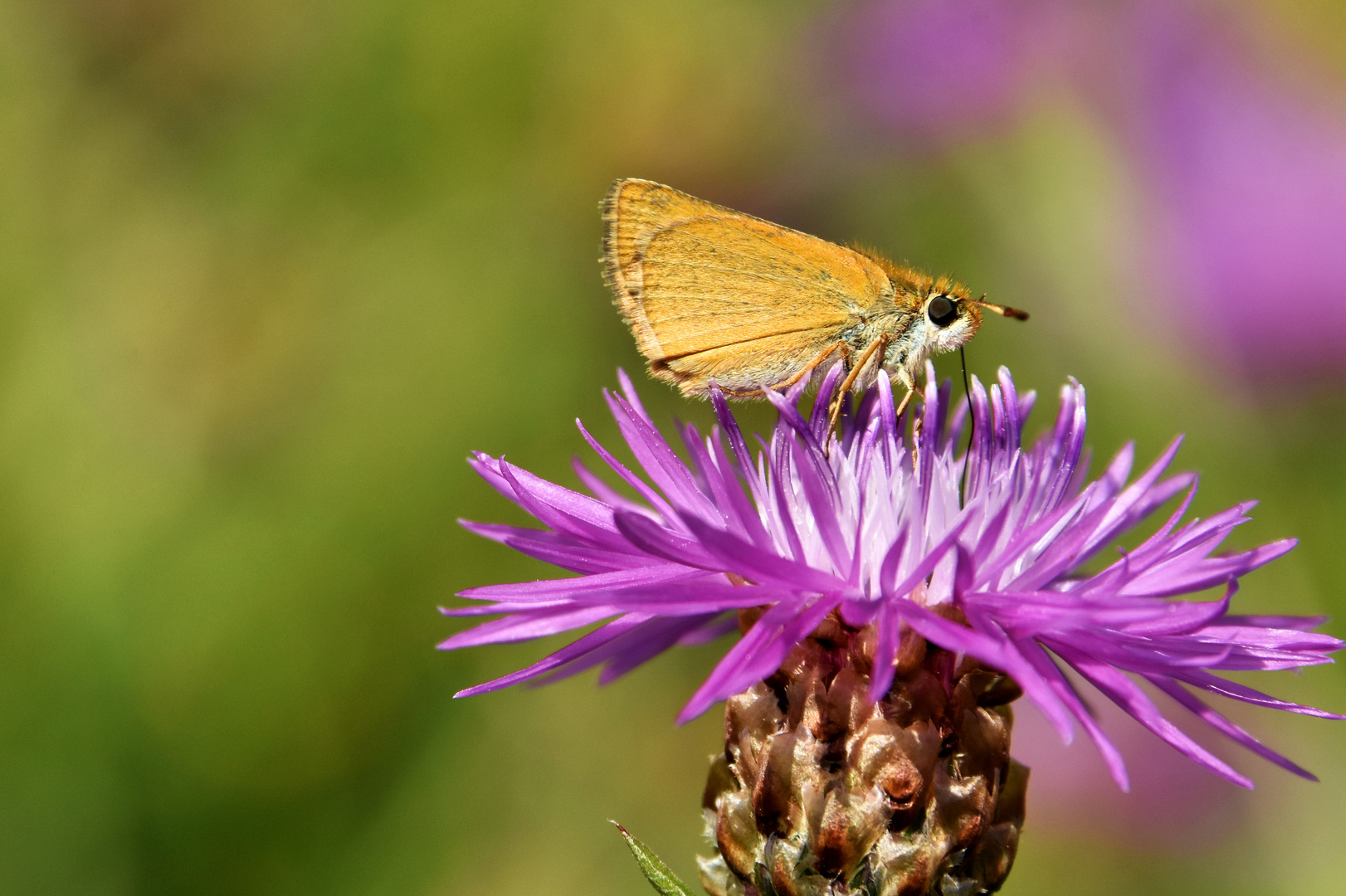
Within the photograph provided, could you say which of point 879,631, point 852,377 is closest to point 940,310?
point 852,377

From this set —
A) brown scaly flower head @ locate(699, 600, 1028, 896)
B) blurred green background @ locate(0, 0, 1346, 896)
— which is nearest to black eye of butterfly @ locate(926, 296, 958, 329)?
brown scaly flower head @ locate(699, 600, 1028, 896)

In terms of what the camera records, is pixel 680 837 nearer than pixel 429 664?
No

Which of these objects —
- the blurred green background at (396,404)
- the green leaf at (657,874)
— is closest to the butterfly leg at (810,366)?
the green leaf at (657,874)

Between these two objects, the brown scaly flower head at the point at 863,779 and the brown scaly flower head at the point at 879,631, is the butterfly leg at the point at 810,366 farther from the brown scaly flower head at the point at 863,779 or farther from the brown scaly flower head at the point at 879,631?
the brown scaly flower head at the point at 863,779

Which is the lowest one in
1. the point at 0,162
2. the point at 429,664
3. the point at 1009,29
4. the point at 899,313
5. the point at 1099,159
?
the point at 429,664

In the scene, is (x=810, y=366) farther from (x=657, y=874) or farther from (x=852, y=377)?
(x=657, y=874)

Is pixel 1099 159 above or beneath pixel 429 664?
above

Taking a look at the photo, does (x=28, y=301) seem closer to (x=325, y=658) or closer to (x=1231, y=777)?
(x=325, y=658)

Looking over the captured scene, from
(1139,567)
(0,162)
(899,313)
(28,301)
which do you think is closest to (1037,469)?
(1139,567)
